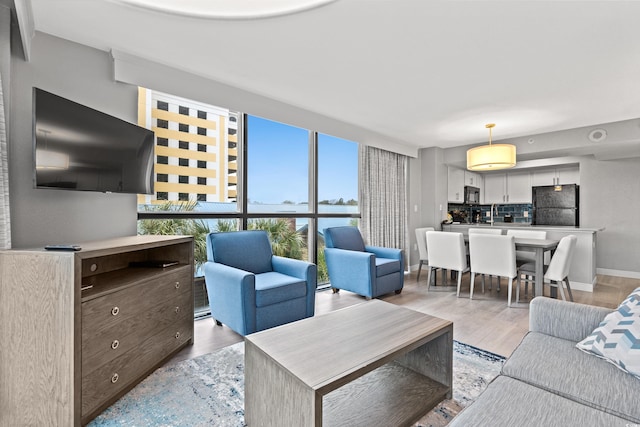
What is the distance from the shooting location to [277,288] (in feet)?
8.39

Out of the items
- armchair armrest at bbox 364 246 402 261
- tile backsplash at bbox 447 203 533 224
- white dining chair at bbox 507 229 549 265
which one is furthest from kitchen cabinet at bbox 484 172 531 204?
armchair armrest at bbox 364 246 402 261

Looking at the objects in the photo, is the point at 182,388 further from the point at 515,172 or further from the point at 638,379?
the point at 515,172

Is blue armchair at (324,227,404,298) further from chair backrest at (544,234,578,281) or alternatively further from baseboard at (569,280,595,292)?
baseboard at (569,280,595,292)

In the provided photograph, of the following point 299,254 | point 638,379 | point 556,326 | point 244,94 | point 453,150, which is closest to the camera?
point 638,379

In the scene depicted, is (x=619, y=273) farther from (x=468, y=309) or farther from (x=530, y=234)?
(x=468, y=309)

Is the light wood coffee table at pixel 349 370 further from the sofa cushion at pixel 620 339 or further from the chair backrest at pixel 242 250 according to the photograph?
the chair backrest at pixel 242 250

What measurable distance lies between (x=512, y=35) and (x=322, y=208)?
287 cm

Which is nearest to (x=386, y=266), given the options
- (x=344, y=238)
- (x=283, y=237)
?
(x=344, y=238)

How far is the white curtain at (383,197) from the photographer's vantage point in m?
4.65

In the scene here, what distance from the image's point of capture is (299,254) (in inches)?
165

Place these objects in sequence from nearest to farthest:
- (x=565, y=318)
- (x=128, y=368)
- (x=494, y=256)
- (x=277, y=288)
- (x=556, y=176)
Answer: (x=565, y=318), (x=128, y=368), (x=277, y=288), (x=494, y=256), (x=556, y=176)

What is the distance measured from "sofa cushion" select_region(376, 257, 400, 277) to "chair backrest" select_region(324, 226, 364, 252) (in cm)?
40

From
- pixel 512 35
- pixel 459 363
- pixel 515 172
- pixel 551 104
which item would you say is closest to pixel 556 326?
pixel 459 363

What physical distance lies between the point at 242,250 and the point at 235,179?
2.87ft
